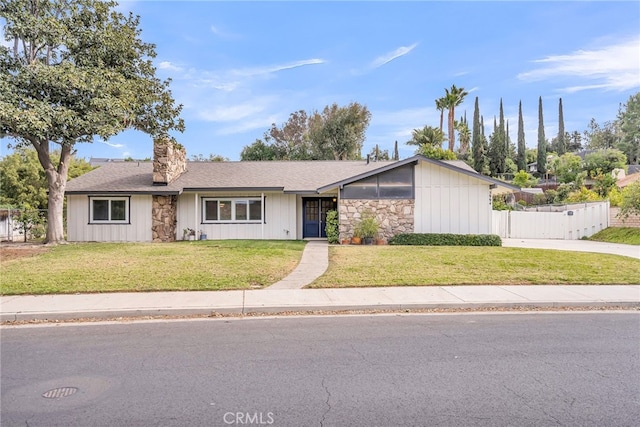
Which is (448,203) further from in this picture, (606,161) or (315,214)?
(606,161)

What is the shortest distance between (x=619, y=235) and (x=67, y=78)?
83.6 ft

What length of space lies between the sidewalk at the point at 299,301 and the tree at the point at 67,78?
9839 millimetres

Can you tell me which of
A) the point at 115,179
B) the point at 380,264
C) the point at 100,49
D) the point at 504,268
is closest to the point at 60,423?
the point at 380,264

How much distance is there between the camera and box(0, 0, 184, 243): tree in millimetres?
15562

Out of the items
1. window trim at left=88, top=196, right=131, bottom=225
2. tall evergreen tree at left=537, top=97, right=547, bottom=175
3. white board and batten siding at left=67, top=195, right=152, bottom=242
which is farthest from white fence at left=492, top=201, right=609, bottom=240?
tall evergreen tree at left=537, top=97, right=547, bottom=175

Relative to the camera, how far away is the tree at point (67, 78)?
613 inches

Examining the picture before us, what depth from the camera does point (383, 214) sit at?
61.4ft

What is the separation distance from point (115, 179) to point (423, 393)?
2092cm

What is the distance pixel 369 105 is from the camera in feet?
137

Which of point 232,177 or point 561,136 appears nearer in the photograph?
point 232,177

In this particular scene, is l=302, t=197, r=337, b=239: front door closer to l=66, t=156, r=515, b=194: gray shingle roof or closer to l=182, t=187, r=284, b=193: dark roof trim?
l=66, t=156, r=515, b=194: gray shingle roof

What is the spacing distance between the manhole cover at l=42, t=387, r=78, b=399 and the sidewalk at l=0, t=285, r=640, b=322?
327 cm

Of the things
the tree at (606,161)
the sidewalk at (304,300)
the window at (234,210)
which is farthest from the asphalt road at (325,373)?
the tree at (606,161)

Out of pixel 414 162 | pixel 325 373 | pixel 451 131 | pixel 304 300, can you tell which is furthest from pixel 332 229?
pixel 451 131
